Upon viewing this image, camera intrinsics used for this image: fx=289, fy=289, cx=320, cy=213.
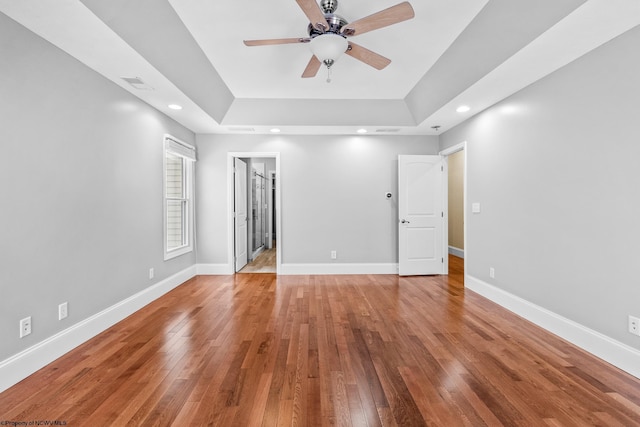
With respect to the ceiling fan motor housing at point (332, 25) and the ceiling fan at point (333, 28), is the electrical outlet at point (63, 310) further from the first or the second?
the ceiling fan motor housing at point (332, 25)

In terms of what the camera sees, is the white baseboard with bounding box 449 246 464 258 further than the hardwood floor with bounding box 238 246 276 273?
Yes

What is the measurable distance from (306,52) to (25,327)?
11.3ft

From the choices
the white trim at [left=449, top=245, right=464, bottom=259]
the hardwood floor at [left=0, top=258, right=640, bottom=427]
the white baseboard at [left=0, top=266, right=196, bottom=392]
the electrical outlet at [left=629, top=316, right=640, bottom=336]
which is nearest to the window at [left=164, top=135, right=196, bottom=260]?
the white baseboard at [left=0, top=266, right=196, bottom=392]

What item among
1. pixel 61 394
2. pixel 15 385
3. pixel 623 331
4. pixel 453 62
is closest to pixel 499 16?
pixel 453 62

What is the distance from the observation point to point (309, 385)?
1959 millimetres

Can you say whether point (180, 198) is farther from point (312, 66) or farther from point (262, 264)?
point (312, 66)

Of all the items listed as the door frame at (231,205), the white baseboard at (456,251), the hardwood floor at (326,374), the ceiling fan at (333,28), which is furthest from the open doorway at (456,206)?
the ceiling fan at (333,28)

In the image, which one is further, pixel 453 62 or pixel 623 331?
pixel 453 62

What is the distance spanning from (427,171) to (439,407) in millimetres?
4023

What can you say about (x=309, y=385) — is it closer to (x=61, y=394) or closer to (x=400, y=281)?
(x=61, y=394)

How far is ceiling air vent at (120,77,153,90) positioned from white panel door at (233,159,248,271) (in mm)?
2185

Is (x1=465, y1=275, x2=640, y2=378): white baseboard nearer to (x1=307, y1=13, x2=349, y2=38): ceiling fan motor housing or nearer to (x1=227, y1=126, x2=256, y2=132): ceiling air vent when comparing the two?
(x1=307, y1=13, x2=349, y2=38): ceiling fan motor housing

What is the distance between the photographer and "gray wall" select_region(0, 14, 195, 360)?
6.56 feet

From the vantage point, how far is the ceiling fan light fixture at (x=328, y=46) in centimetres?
228
